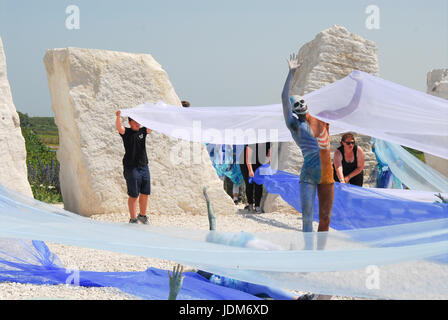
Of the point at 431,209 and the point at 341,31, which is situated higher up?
the point at 341,31

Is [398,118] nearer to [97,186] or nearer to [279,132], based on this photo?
[279,132]

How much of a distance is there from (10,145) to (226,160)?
14.2 feet

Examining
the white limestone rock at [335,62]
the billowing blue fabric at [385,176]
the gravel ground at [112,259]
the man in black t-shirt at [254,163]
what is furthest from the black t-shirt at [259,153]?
the billowing blue fabric at [385,176]

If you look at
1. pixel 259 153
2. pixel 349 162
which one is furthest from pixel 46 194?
pixel 349 162

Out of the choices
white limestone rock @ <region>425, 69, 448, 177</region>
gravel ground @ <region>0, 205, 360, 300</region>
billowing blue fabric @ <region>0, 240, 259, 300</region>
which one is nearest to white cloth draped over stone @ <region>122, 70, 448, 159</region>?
gravel ground @ <region>0, 205, 360, 300</region>

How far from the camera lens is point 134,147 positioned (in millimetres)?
6594

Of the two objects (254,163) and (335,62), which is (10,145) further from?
(335,62)

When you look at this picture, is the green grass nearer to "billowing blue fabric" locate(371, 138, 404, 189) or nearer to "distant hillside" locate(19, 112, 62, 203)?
"distant hillside" locate(19, 112, 62, 203)

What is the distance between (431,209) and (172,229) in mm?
2956

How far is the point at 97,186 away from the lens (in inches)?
305

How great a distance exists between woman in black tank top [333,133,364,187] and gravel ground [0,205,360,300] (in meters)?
1.07

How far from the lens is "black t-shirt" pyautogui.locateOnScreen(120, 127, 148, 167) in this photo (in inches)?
259

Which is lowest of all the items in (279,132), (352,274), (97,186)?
(97,186)
